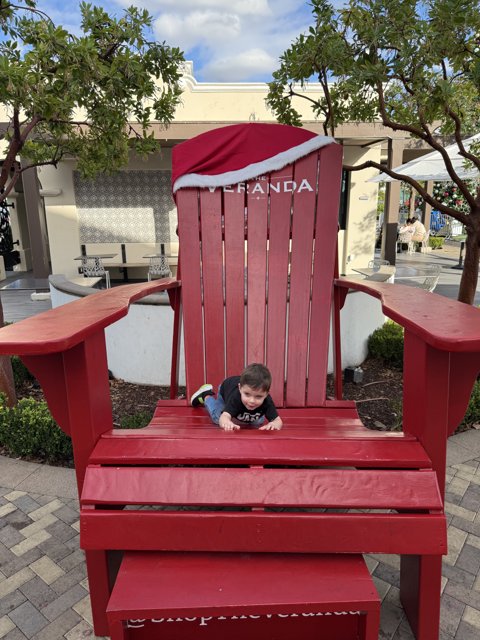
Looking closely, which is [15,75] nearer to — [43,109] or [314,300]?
[43,109]

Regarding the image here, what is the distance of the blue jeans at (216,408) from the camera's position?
69.9 inches

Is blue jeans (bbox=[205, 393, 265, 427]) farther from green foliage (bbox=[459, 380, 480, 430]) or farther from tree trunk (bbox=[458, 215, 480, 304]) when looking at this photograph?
tree trunk (bbox=[458, 215, 480, 304])

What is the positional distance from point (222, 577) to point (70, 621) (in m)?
0.66

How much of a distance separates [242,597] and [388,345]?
3.04m

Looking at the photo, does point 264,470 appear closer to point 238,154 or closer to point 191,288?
point 191,288

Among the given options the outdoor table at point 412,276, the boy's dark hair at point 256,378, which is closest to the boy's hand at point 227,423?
the boy's dark hair at point 256,378

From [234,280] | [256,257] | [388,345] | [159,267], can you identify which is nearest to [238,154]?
[256,257]

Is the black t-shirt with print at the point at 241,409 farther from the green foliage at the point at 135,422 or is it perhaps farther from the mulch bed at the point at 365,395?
the mulch bed at the point at 365,395

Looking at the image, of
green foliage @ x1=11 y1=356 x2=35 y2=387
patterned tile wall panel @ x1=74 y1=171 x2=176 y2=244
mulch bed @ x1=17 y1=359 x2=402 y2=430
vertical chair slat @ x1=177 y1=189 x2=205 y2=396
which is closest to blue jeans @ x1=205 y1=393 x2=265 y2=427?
vertical chair slat @ x1=177 y1=189 x2=205 y2=396

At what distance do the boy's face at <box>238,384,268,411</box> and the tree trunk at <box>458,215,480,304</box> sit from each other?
6.47 ft

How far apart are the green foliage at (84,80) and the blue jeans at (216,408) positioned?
1.65 meters

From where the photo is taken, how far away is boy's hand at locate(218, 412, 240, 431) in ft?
5.21

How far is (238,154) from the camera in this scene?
2354 mm

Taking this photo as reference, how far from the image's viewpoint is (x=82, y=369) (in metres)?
1.25
